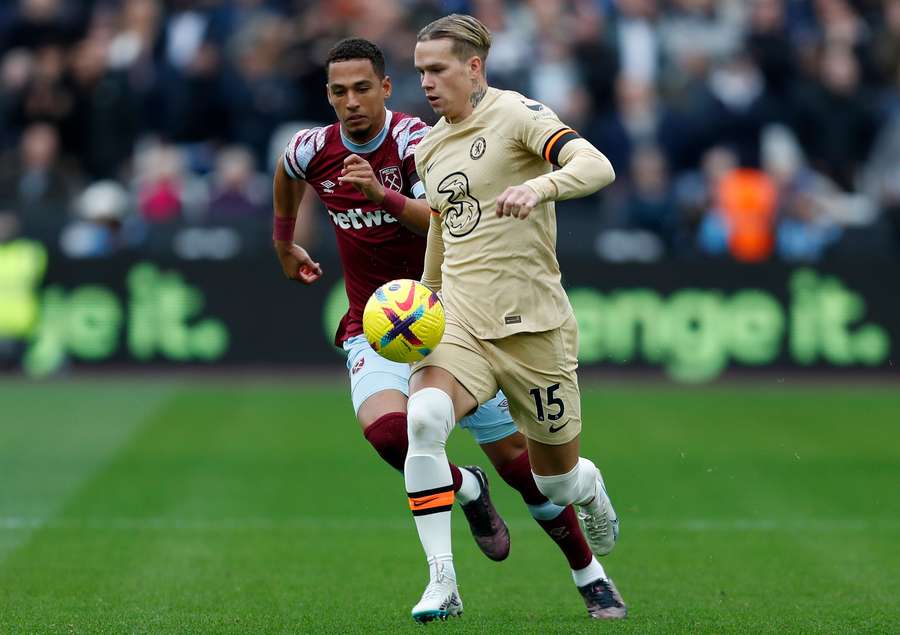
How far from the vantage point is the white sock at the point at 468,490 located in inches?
298

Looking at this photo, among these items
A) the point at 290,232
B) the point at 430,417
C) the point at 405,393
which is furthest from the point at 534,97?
the point at 430,417

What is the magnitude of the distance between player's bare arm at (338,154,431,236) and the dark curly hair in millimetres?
449

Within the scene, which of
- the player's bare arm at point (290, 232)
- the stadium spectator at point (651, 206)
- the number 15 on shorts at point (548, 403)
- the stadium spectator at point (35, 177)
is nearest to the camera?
the number 15 on shorts at point (548, 403)

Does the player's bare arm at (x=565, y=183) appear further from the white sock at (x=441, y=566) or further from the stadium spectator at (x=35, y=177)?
the stadium spectator at (x=35, y=177)

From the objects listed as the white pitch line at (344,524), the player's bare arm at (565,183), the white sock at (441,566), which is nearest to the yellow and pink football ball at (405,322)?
the player's bare arm at (565,183)

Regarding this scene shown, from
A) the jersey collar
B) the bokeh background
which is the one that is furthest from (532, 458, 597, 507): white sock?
the bokeh background

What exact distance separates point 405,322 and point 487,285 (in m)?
0.39

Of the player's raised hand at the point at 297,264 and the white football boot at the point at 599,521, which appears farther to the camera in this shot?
the player's raised hand at the point at 297,264

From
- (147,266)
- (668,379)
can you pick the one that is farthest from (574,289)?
(147,266)

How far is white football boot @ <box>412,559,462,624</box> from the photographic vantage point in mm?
6559

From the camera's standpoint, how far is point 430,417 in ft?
21.4

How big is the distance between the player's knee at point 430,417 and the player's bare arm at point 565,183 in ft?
2.80

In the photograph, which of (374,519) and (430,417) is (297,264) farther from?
(374,519)

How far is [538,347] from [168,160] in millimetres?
12900
